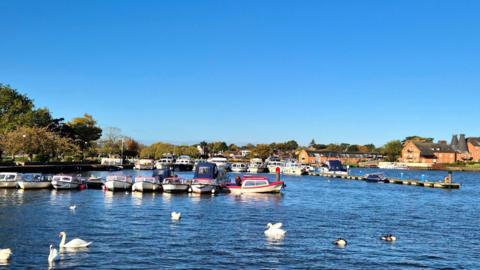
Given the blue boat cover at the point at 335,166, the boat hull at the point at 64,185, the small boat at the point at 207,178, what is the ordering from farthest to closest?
the blue boat cover at the point at 335,166 < the boat hull at the point at 64,185 < the small boat at the point at 207,178

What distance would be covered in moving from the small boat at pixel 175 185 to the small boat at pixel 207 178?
1290 mm

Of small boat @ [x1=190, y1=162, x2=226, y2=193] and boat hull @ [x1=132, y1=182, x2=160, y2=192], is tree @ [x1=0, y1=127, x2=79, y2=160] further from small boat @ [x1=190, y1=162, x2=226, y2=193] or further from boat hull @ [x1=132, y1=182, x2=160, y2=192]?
boat hull @ [x1=132, y1=182, x2=160, y2=192]

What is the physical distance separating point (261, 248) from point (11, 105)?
130951 mm

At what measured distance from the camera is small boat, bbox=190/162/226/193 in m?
70.8

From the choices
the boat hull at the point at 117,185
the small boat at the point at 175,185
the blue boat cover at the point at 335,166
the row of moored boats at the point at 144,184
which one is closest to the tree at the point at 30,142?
the row of moored boats at the point at 144,184

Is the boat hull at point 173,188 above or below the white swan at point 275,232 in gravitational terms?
above

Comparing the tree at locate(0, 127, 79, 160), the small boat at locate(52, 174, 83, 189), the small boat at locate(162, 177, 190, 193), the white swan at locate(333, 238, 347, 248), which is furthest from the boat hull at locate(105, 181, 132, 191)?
the tree at locate(0, 127, 79, 160)

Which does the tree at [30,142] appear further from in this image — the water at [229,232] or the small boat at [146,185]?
the small boat at [146,185]

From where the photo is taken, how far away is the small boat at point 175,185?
71062mm

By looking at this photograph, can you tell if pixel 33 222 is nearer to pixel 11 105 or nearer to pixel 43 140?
pixel 43 140

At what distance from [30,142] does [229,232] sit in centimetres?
9865

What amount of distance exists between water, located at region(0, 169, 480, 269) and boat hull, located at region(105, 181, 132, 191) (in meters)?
4.55

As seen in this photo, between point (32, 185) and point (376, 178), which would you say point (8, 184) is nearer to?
point (32, 185)

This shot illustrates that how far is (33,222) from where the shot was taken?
41781 millimetres
